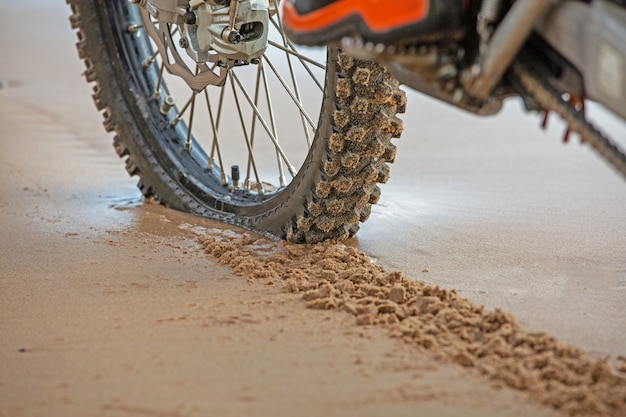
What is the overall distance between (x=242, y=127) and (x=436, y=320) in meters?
1.39

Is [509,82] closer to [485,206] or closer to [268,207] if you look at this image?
[268,207]

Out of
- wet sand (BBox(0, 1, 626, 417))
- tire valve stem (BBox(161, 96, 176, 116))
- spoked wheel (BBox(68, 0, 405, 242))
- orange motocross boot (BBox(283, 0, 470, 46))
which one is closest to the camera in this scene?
orange motocross boot (BBox(283, 0, 470, 46))

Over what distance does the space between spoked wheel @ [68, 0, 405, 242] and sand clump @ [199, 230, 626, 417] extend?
133mm

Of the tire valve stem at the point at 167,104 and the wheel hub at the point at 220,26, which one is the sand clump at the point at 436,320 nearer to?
the wheel hub at the point at 220,26

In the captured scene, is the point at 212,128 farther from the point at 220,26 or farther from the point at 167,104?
the point at 220,26

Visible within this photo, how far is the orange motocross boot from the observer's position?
132cm

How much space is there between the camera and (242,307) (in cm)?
185

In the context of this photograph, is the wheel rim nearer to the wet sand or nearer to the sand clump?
the wet sand

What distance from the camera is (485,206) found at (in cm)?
278

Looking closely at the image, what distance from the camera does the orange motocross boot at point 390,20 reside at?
1.32m

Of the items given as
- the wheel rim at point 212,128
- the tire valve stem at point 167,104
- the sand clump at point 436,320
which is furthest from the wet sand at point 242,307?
the tire valve stem at point 167,104

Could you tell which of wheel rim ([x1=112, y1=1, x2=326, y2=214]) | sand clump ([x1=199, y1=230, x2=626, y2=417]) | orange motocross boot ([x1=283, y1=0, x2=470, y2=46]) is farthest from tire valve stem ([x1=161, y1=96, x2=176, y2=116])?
orange motocross boot ([x1=283, y1=0, x2=470, y2=46])

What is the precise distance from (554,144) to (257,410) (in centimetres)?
270

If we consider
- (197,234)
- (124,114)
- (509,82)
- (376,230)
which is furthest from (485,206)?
(509,82)
